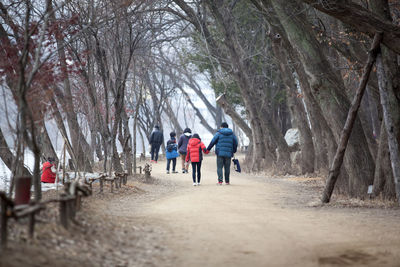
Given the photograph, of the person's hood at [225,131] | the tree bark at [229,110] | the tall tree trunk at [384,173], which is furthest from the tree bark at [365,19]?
the tree bark at [229,110]

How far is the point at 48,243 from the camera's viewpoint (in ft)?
18.2

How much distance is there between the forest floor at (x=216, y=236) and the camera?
562 cm

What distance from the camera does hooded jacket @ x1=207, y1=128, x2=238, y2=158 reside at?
49.0 feet

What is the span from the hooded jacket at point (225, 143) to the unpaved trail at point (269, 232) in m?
3.13

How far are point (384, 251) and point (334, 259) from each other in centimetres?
81

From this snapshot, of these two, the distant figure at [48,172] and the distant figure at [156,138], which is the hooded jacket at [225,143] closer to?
the distant figure at [48,172]

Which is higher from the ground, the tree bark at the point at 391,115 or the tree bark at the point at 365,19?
the tree bark at the point at 365,19

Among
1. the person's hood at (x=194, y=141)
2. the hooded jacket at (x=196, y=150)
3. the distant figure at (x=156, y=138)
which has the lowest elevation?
the hooded jacket at (x=196, y=150)

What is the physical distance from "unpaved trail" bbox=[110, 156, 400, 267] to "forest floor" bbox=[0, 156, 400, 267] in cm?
1

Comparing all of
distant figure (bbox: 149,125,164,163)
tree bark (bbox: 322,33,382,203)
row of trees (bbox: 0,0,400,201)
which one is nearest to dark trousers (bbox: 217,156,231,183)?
row of trees (bbox: 0,0,400,201)

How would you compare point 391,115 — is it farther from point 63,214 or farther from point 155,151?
point 155,151

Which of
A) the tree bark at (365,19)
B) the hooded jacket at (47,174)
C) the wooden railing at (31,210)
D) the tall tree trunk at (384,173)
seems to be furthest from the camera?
the hooded jacket at (47,174)

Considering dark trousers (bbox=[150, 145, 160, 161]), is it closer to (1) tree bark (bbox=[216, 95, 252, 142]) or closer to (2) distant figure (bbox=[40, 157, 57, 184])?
(1) tree bark (bbox=[216, 95, 252, 142])

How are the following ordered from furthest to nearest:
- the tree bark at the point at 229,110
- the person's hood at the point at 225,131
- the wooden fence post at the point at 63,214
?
the tree bark at the point at 229,110, the person's hood at the point at 225,131, the wooden fence post at the point at 63,214
